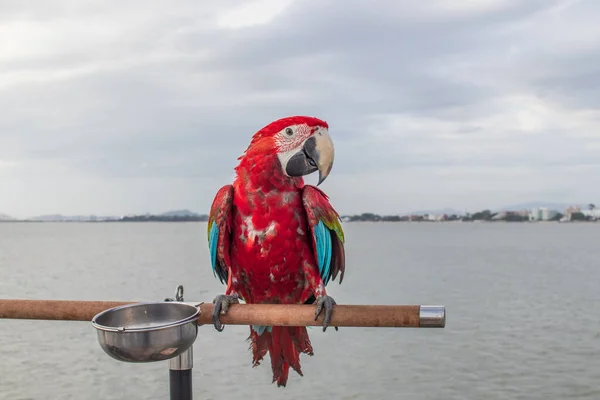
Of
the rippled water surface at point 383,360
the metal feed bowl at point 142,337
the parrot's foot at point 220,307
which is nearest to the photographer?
the metal feed bowl at point 142,337

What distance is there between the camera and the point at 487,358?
10.4 meters

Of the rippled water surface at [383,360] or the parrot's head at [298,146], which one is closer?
the parrot's head at [298,146]

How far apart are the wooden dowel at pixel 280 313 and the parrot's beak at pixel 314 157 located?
73 cm

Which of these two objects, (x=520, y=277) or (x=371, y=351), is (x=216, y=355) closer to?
(x=371, y=351)

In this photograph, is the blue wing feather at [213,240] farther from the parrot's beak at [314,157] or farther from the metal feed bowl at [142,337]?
the metal feed bowl at [142,337]

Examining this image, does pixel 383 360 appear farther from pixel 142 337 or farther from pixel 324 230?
pixel 142 337

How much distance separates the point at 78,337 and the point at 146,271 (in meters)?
14.7

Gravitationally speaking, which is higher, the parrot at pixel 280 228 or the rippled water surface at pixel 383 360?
the parrot at pixel 280 228

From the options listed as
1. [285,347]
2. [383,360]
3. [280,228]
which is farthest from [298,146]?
[383,360]

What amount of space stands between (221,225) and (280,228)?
321mm

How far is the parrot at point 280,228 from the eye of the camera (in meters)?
3.01

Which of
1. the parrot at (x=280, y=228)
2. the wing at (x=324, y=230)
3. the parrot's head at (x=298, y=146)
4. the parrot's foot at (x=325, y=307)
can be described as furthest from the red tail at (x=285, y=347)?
the parrot's head at (x=298, y=146)

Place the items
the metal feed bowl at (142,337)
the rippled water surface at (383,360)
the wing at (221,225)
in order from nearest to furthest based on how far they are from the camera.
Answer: the metal feed bowl at (142,337) < the wing at (221,225) < the rippled water surface at (383,360)

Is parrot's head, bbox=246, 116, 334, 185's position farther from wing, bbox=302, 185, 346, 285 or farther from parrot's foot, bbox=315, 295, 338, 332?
parrot's foot, bbox=315, 295, 338, 332
